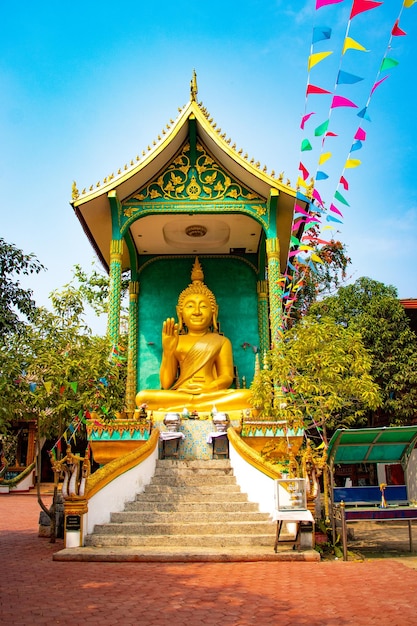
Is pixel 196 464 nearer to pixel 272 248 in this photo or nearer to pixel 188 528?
pixel 188 528

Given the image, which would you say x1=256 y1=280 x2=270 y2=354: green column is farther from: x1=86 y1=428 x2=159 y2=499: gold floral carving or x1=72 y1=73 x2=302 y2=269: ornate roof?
x1=86 y1=428 x2=159 y2=499: gold floral carving

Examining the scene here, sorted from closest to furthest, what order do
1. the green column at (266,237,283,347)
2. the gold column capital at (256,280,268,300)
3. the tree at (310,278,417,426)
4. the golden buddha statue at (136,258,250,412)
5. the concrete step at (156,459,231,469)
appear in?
the concrete step at (156,459,231,469), the green column at (266,237,283,347), the golden buddha statue at (136,258,250,412), the tree at (310,278,417,426), the gold column capital at (256,280,268,300)

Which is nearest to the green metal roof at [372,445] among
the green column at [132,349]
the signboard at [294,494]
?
the signboard at [294,494]

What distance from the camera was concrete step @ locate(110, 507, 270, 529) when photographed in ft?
26.7

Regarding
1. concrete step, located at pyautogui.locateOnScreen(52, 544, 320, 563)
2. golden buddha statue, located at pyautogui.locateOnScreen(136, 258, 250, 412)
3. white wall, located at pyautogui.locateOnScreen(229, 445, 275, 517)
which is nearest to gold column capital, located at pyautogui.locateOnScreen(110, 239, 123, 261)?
golden buddha statue, located at pyautogui.locateOnScreen(136, 258, 250, 412)

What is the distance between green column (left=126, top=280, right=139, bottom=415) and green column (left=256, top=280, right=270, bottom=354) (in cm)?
344

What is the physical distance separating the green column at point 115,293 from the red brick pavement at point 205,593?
5340mm

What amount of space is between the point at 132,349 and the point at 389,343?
22.5ft

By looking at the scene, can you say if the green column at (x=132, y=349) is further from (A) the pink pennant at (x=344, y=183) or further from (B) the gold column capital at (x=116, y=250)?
(A) the pink pennant at (x=344, y=183)

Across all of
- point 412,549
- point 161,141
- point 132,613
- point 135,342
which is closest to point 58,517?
point 132,613

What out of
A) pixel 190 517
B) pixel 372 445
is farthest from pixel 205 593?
pixel 372 445

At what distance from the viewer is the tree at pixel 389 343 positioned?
14641 millimetres

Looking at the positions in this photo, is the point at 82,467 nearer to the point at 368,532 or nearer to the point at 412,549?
the point at 412,549

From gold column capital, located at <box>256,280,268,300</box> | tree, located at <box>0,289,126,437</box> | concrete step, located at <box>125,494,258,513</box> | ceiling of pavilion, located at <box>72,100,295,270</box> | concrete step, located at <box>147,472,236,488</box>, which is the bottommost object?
concrete step, located at <box>125,494,258,513</box>
